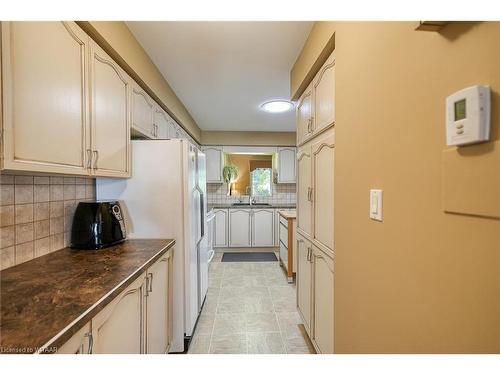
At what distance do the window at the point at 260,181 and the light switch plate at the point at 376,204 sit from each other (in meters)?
4.35

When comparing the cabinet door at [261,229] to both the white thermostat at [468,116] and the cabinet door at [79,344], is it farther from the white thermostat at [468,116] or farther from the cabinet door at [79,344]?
the white thermostat at [468,116]

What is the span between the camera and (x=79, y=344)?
0.76m

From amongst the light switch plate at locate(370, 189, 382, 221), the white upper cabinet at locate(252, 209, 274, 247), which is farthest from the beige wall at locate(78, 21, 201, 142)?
the white upper cabinet at locate(252, 209, 274, 247)

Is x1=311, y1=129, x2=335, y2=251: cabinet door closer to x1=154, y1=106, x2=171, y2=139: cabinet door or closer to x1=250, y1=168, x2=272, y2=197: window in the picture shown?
x1=154, y1=106, x2=171, y2=139: cabinet door

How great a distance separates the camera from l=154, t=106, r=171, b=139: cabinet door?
2327 millimetres

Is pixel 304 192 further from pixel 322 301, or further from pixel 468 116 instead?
pixel 468 116

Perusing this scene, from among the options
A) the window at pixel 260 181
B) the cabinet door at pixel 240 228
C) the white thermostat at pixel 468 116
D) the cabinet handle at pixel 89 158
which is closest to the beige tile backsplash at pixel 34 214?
the cabinet handle at pixel 89 158

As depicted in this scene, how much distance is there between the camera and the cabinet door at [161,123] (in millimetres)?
2327

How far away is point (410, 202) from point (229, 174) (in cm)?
437

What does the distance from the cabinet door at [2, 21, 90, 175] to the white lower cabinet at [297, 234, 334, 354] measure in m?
1.48

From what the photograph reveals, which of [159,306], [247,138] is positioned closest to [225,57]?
[159,306]

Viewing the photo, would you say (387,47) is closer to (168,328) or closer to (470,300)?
(470,300)
